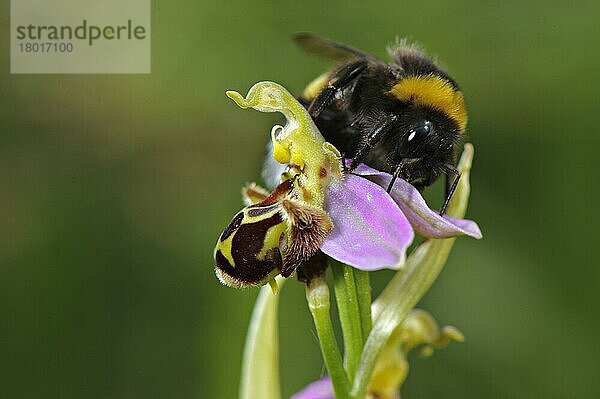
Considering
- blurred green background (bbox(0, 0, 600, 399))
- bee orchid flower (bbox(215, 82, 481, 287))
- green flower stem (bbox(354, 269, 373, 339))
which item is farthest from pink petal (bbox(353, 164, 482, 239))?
blurred green background (bbox(0, 0, 600, 399))

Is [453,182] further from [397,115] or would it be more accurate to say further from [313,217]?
[313,217]

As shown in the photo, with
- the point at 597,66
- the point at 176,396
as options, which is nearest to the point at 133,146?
the point at 176,396

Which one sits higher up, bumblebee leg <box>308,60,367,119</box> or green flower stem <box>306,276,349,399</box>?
bumblebee leg <box>308,60,367,119</box>

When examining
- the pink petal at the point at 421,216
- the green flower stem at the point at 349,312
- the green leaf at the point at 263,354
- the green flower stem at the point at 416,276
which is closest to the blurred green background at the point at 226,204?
the green leaf at the point at 263,354

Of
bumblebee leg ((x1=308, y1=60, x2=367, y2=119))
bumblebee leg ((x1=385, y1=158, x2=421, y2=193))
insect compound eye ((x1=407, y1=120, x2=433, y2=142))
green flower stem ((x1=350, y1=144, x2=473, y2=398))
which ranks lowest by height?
green flower stem ((x1=350, y1=144, x2=473, y2=398))

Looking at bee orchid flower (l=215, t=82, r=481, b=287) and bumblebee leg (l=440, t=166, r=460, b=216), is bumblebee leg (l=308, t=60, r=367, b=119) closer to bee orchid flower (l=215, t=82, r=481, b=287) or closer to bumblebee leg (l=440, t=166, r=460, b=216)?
bee orchid flower (l=215, t=82, r=481, b=287)

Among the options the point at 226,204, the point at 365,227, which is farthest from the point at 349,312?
the point at 226,204
